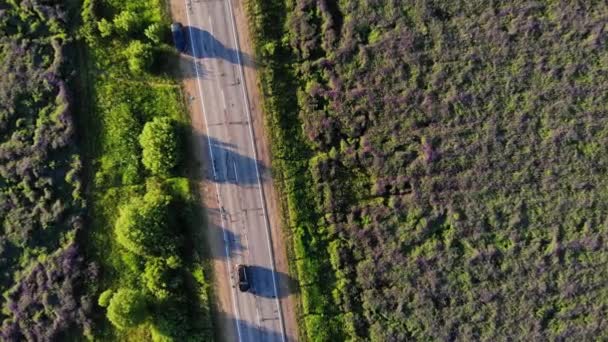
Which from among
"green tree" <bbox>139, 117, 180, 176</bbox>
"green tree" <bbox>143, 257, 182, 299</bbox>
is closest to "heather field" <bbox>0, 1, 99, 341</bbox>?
"green tree" <bbox>143, 257, 182, 299</bbox>

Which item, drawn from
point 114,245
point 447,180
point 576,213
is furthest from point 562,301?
point 114,245

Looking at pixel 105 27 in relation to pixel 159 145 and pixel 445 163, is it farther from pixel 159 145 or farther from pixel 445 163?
pixel 445 163

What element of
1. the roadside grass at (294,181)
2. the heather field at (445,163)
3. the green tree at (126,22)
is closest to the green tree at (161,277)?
the roadside grass at (294,181)

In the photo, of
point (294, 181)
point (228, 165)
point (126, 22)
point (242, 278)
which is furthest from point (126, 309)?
point (126, 22)

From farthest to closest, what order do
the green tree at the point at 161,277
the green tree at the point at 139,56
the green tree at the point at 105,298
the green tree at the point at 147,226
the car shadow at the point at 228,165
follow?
1. the car shadow at the point at 228,165
2. the green tree at the point at 139,56
3. the green tree at the point at 161,277
4. the green tree at the point at 105,298
5. the green tree at the point at 147,226

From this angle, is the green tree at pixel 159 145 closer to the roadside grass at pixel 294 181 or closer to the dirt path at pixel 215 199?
the dirt path at pixel 215 199

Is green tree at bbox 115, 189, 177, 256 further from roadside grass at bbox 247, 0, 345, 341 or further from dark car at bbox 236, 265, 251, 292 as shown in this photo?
roadside grass at bbox 247, 0, 345, 341
